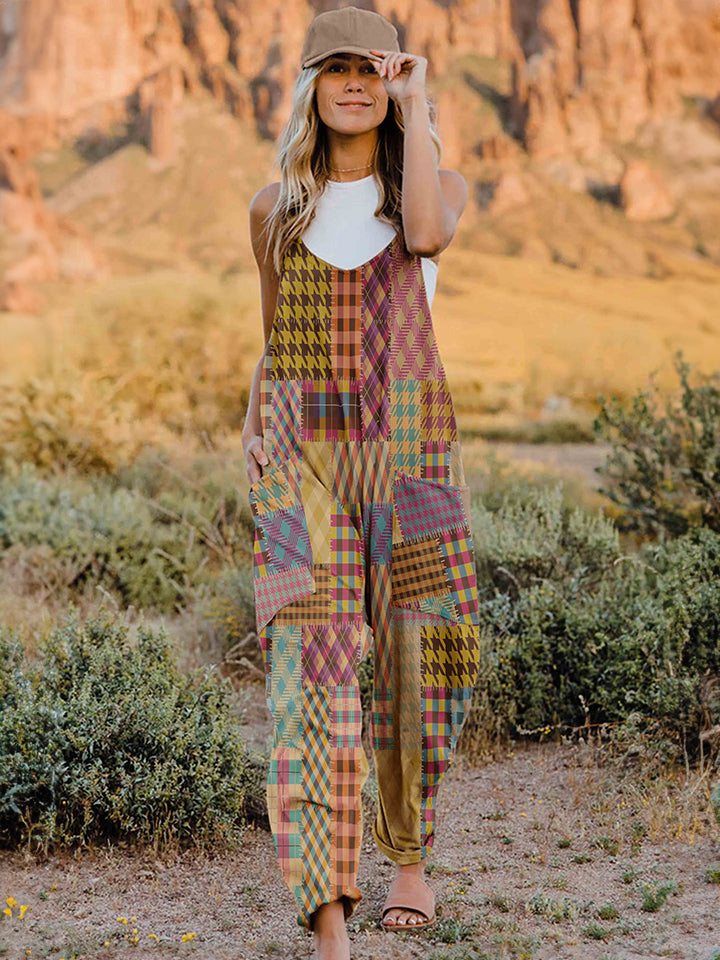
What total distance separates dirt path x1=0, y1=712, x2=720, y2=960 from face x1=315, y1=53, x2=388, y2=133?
76.1 inches

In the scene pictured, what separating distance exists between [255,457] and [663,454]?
4.02 meters

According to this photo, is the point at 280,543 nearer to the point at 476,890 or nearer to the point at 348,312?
the point at 348,312

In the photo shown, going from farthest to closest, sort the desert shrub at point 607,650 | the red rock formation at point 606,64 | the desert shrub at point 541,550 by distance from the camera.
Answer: the red rock formation at point 606,64 < the desert shrub at point 541,550 < the desert shrub at point 607,650

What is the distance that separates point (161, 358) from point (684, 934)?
1168 centimetres

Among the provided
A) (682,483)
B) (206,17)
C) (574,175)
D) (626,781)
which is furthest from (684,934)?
(206,17)

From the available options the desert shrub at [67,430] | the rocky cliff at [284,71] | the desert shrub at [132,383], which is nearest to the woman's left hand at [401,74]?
the desert shrub at [132,383]

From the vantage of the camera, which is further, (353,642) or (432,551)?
(432,551)

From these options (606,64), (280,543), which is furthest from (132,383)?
(606,64)

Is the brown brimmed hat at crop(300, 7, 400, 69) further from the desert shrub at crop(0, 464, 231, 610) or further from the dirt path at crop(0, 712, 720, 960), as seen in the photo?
the desert shrub at crop(0, 464, 231, 610)

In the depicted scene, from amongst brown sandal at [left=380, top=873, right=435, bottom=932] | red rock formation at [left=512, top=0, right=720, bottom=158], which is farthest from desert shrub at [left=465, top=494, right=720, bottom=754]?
red rock formation at [left=512, top=0, right=720, bottom=158]

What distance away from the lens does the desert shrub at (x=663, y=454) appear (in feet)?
19.7

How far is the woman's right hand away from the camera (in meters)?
2.65

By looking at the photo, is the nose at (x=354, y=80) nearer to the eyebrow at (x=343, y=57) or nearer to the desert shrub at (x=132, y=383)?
the eyebrow at (x=343, y=57)

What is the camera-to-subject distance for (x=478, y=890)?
3.08 m
